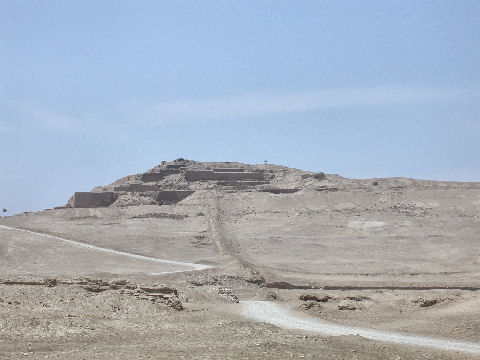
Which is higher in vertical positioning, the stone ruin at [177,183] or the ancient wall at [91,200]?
the stone ruin at [177,183]

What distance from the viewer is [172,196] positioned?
202ft

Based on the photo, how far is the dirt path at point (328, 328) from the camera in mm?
16239

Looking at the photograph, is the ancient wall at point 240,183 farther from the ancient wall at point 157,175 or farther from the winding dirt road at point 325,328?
the winding dirt road at point 325,328

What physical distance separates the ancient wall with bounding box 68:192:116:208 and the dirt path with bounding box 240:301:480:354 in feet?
122

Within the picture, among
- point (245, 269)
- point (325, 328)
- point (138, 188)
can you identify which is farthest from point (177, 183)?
point (325, 328)

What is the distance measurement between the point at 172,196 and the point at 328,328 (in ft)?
142

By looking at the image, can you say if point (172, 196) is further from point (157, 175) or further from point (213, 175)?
point (157, 175)

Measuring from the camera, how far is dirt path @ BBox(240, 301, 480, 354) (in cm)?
1624

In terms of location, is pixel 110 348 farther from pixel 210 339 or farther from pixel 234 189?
pixel 234 189

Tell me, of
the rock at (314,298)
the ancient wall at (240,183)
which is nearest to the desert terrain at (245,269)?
the rock at (314,298)

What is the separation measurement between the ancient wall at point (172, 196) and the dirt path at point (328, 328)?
36.2 meters

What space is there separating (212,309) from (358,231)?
27.3 metres

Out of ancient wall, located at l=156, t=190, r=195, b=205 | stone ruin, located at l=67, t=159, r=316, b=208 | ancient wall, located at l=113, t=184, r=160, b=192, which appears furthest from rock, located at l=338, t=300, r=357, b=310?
ancient wall, located at l=113, t=184, r=160, b=192

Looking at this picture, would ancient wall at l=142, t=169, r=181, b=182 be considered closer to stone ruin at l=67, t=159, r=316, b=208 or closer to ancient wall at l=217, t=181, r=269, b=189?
stone ruin at l=67, t=159, r=316, b=208
